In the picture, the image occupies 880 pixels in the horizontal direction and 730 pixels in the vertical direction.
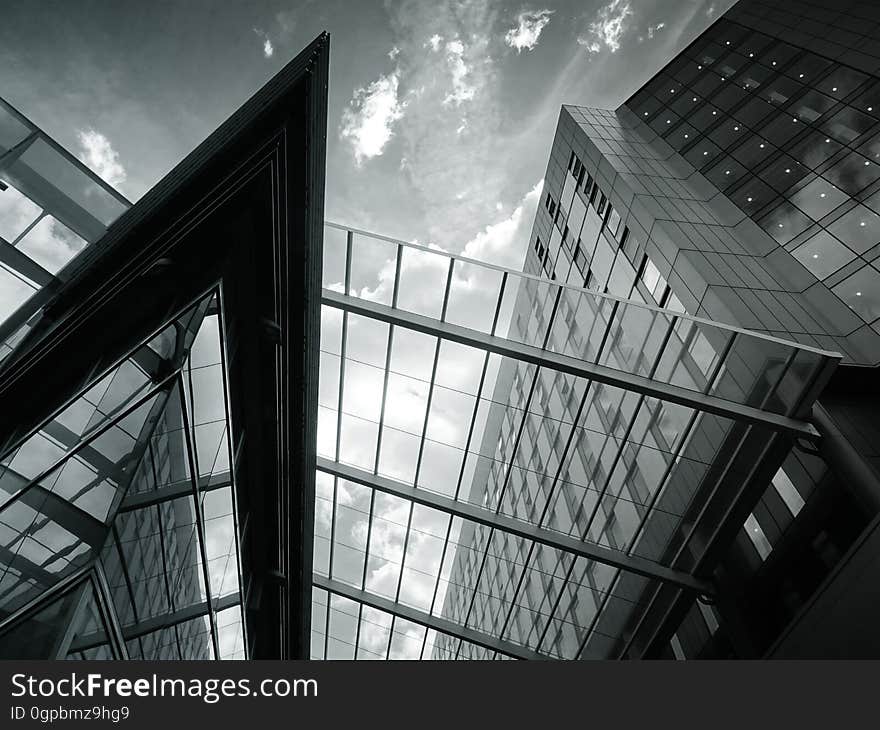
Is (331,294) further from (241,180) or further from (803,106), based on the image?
(803,106)

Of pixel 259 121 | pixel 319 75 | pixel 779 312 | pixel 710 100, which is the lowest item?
pixel 259 121

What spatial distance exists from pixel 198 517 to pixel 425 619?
13435mm

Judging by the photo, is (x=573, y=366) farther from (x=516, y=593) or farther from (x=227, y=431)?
(x=516, y=593)

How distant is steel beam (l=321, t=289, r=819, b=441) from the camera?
574 inches

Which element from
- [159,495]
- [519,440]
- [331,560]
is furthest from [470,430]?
[331,560]

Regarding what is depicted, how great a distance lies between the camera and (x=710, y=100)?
3011cm

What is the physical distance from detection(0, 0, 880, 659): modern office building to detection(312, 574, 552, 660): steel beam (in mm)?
133

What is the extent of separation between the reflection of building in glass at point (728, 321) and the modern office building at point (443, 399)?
117 millimetres

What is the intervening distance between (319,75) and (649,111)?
29181 mm

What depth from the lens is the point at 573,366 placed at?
15.1 m

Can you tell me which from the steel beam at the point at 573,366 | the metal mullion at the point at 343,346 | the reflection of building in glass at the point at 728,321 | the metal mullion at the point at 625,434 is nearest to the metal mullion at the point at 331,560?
the metal mullion at the point at 343,346

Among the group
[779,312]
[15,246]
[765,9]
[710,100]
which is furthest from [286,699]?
[765,9]

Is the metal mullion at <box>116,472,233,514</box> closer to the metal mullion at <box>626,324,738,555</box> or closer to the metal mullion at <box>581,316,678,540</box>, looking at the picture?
the metal mullion at <box>581,316,678,540</box>

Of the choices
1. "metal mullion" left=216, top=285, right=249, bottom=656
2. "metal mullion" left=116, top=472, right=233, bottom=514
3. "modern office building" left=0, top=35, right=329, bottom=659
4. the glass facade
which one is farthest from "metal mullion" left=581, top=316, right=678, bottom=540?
"metal mullion" left=116, top=472, right=233, bottom=514
